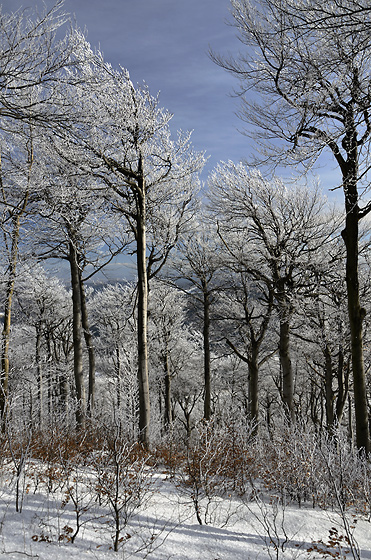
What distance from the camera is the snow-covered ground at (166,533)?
12.3 ft

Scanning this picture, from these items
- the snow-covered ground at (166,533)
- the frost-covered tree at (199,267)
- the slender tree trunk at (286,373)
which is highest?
the frost-covered tree at (199,267)

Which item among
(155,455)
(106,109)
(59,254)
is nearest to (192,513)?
(155,455)

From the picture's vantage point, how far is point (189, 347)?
23719 mm

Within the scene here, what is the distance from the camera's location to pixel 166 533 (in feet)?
14.1

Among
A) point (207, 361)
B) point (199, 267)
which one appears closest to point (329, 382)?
point (207, 361)

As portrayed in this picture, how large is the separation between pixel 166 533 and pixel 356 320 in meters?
4.60

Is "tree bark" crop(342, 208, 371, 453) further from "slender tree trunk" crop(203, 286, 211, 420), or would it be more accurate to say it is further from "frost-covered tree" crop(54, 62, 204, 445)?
"slender tree trunk" crop(203, 286, 211, 420)

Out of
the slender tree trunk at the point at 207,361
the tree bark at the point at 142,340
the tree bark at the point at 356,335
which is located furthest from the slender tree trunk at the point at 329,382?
the tree bark at the point at 142,340

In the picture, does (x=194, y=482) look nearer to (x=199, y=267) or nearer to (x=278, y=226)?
(x=278, y=226)

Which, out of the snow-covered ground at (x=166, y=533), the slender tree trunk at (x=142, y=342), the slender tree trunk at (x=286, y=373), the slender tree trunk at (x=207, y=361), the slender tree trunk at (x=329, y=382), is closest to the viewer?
the snow-covered ground at (x=166, y=533)

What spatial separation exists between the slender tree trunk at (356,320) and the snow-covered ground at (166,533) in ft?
5.61

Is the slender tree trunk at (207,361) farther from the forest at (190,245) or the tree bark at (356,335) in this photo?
the tree bark at (356,335)

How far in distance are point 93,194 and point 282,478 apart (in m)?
6.28

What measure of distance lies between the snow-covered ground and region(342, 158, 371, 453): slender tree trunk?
1.71 m
